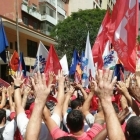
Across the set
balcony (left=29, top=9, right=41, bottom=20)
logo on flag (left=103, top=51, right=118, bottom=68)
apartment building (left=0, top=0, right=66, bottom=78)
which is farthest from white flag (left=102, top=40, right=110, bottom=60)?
balcony (left=29, top=9, right=41, bottom=20)

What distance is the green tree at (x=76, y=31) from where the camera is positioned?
2808 centimetres

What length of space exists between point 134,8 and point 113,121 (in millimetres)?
3869

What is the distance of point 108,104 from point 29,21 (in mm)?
31952

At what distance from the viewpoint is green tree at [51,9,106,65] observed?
28078 millimetres

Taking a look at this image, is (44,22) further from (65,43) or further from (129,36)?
(129,36)

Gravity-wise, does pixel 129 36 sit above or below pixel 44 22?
below

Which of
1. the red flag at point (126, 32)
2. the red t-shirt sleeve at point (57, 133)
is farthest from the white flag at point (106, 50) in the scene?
the red t-shirt sleeve at point (57, 133)

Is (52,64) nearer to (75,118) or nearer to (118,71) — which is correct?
(118,71)

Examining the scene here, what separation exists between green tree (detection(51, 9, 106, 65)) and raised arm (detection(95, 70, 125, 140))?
2505cm

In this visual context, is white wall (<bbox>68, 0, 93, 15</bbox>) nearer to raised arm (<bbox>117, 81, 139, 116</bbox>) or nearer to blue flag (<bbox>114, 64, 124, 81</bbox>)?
blue flag (<bbox>114, 64, 124, 81</bbox>)

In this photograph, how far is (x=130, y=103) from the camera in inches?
152

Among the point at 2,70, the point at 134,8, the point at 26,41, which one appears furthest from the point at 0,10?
the point at 134,8

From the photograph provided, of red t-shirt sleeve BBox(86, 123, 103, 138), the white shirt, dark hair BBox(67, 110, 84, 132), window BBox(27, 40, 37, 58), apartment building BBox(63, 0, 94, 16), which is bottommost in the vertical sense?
the white shirt

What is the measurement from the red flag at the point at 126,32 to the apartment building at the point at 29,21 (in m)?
14.1
